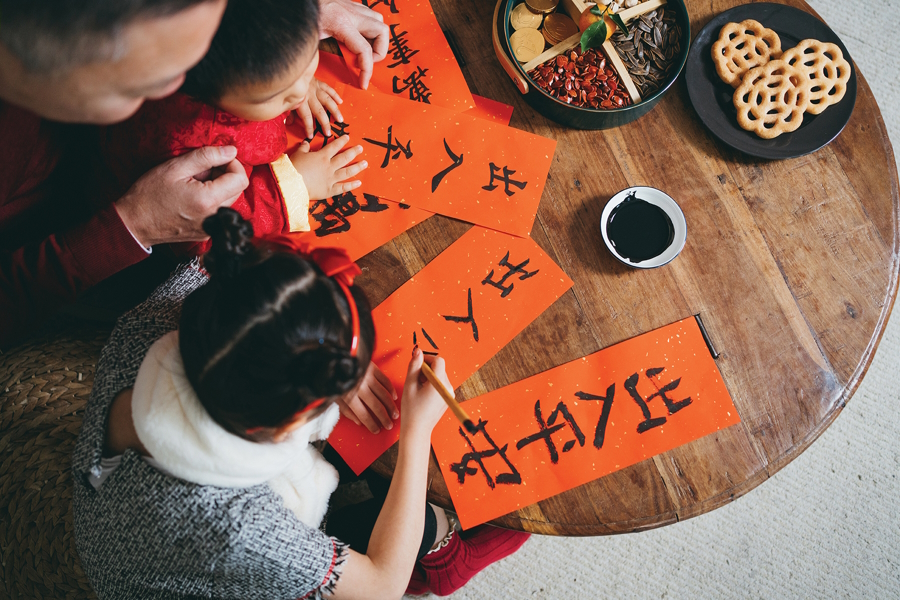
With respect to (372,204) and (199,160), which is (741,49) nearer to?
(372,204)

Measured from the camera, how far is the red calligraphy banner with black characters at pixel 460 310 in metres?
0.71

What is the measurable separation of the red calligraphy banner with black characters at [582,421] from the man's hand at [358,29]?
543 mm

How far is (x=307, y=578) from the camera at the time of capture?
62 cm

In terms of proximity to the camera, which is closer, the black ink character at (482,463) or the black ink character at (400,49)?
the black ink character at (482,463)

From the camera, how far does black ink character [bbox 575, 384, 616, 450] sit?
69 cm

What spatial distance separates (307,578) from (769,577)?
128cm

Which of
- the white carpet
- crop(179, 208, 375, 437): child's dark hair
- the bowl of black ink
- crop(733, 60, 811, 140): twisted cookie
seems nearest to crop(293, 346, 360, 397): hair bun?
crop(179, 208, 375, 437): child's dark hair

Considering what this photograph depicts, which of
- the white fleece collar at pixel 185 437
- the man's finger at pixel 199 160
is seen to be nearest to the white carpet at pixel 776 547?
the white fleece collar at pixel 185 437

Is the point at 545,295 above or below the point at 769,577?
above

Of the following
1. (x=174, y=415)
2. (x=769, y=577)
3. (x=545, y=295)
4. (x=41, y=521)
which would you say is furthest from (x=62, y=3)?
(x=769, y=577)

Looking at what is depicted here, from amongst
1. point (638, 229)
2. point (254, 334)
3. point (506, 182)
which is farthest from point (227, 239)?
point (638, 229)

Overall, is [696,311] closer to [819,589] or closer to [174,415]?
[174,415]

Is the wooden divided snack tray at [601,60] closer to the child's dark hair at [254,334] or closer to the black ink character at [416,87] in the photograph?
the black ink character at [416,87]

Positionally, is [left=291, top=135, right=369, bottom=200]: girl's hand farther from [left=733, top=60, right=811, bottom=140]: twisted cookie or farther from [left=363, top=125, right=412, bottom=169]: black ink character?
[left=733, top=60, right=811, bottom=140]: twisted cookie
